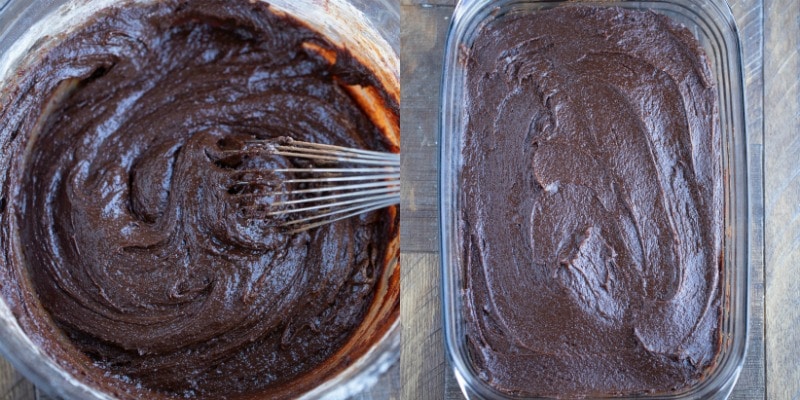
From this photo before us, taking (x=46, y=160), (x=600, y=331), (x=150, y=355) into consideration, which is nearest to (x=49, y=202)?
(x=46, y=160)

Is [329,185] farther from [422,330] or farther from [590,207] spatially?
[590,207]

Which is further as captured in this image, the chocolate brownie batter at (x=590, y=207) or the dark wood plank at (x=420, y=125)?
the dark wood plank at (x=420, y=125)

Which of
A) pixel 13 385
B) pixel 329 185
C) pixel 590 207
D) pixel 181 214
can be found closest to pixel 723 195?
pixel 590 207

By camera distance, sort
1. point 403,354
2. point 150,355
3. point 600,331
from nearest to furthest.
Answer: point 600,331, point 403,354, point 150,355

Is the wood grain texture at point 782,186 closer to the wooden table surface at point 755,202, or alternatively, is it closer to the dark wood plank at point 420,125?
the wooden table surface at point 755,202

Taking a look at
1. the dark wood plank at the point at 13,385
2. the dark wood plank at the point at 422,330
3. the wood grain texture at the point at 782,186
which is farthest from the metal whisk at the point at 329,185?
the wood grain texture at the point at 782,186

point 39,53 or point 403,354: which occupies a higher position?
point 39,53

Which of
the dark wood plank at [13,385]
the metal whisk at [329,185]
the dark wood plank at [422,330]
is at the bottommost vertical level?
the dark wood plank at [13,385]

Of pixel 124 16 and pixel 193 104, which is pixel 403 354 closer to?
pixel 193 104
